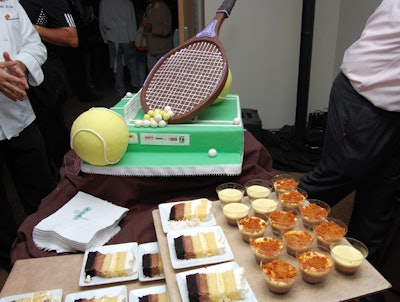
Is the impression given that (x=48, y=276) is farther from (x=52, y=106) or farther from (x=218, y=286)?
(x=52, y=106)

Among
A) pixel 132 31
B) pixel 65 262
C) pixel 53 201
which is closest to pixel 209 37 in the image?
pixel 53 201

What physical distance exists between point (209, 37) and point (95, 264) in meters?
0.97

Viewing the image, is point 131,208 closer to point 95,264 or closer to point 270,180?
point 95,264

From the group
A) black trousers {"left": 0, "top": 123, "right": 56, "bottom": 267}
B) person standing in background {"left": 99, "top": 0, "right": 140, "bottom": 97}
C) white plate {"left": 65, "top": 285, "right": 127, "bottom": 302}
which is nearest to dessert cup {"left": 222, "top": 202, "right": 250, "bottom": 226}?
white plate {"left": 65, "top": 285, "right": 127, "bottom": 302}

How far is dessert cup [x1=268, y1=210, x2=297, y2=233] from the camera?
0.98 metres

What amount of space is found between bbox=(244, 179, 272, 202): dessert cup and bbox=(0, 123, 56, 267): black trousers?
1.05m

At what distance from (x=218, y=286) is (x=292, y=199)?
1.31ft

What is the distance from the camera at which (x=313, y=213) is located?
1.02 metres

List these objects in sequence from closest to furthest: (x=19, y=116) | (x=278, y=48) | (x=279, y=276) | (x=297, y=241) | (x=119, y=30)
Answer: (x=279, y=276) → (x=297, y=241) → (x=19, y=116) → (x=278, y=48) → (x=119, y=30)

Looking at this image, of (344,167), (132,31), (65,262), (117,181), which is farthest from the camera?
(132,31)

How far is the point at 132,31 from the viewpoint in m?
4.04

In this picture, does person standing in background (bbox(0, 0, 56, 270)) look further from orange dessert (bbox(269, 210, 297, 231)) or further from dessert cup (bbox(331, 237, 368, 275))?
dessert cup (bbox(331, 237, 368, 275))

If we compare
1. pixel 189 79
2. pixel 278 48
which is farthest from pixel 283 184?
pixel 278 48

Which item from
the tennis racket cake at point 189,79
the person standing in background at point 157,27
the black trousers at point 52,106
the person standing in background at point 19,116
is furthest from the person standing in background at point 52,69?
the person standing in background at point 157,27
